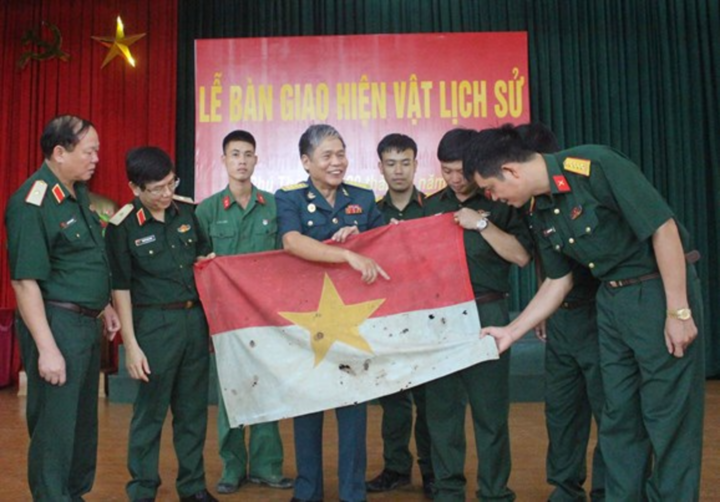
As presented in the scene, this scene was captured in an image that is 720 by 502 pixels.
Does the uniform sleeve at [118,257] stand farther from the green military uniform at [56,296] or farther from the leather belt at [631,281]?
the leather belt at [631,281]

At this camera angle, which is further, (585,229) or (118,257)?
(118,257)

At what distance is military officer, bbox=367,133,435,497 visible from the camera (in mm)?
3133

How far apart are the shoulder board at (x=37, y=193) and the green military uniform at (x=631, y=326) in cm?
159

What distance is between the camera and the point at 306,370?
9.08ft

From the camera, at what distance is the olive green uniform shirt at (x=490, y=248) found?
264 centimetres

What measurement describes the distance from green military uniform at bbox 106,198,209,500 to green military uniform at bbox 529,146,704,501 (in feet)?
4.60

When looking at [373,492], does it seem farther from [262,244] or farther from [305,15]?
[305,15]

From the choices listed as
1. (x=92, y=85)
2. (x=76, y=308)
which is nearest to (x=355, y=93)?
(x=92, y=85)

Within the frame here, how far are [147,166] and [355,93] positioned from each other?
11.6ft

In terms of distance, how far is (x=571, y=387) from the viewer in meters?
2.70

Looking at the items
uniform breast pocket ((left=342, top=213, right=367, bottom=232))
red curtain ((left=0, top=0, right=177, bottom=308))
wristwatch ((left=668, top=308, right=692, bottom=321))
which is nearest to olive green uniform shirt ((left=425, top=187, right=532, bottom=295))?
uniform breast pocket ((left=342, top=213, right=367, bottom=232))

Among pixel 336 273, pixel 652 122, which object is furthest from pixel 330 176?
pixel 652 122

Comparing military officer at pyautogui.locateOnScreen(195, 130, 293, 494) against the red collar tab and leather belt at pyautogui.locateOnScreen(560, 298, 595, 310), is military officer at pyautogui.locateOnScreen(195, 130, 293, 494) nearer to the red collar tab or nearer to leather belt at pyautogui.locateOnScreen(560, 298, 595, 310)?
leather belt at pyautogui.locateOnScreen(560, 298, 595, 310)

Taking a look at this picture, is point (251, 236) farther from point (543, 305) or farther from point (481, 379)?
point (543, 305)
